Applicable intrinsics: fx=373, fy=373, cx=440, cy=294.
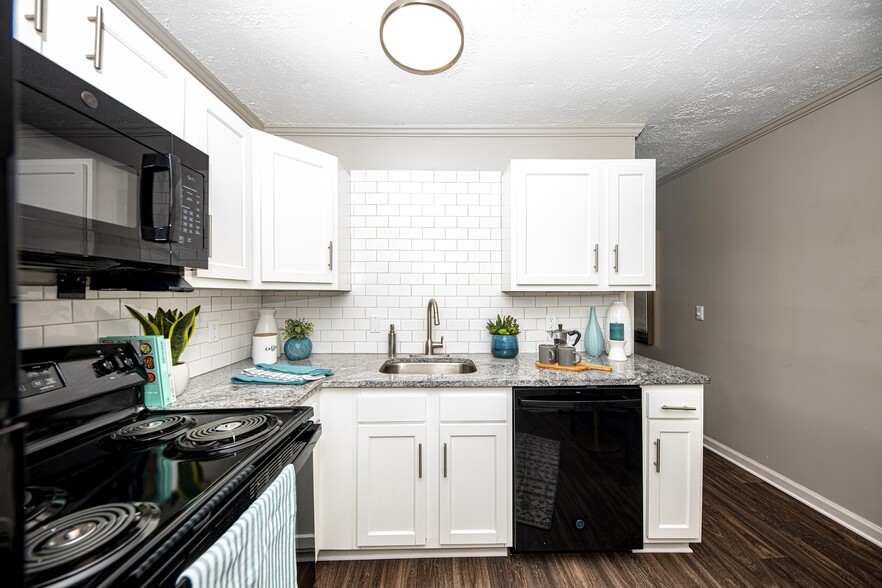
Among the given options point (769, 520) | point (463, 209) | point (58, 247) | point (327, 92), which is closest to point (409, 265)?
point (463, 209)

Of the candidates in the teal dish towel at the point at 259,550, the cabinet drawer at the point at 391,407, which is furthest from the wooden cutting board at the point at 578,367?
the teal dish towel at the point at 259,550

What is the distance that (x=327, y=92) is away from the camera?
2.18 meters

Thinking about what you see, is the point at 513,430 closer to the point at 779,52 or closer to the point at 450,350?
the point at 450,350

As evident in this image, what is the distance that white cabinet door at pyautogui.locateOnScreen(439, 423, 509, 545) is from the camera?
6.23 feet

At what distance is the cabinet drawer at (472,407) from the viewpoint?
1897 millimetres

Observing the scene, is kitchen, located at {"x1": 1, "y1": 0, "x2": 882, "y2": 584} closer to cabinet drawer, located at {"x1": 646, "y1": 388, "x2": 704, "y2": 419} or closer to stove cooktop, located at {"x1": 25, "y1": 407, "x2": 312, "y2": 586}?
stove cooktop, located at {"x1": 25, "y1": 407, "x2": 312, "y2": 586}

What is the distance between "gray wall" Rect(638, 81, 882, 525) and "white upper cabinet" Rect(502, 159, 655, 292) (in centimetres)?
109

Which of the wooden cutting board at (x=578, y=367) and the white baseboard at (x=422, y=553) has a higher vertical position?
the wooden cutting board at (x=578, y=367)

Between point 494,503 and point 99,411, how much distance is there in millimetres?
1685

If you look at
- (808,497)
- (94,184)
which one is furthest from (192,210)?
(808,497)

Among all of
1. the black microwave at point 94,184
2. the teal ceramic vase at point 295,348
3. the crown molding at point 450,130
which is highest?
the crown molding at point 450,130

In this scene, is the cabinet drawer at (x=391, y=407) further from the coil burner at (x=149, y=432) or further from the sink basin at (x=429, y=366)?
the coil burner at (x=149, y=432)

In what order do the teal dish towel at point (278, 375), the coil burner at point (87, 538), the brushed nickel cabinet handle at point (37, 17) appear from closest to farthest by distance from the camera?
the coil burner at point (87, 538) → the brushed nickel cabinet handle at point (37, 17) → the teal dish towel at point (278, 375)

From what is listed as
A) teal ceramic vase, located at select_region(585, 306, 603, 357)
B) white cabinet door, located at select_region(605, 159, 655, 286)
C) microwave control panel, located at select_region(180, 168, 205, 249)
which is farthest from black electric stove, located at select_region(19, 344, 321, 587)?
white cabinet door, located at select_region(605, 159, 655, 286)
